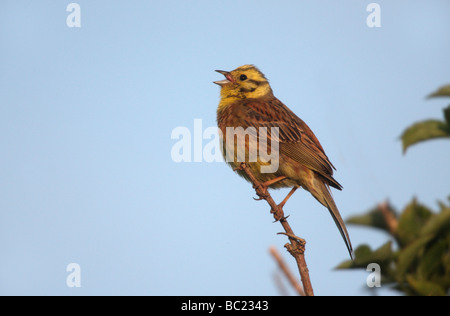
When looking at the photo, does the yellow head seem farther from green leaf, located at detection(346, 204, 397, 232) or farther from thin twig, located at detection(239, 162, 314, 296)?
green leaf, located at detection(346, 204, 397, 232)

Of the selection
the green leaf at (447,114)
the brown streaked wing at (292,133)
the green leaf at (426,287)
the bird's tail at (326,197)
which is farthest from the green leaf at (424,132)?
the brown streaked wing at (292,133)

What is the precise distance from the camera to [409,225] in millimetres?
1747

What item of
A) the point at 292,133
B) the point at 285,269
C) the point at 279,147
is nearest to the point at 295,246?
the point at 285,269

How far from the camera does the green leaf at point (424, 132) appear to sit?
6.41 ft

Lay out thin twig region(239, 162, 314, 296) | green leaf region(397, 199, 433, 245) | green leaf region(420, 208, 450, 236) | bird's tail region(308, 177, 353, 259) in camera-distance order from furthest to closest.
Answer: bird's tail region(308, 177, 353, 259) < thin twig region(239, 162, 314, 296) < green leaf region(397, 199, 433, 245) < green leaf region(420, 208, 450, 236)

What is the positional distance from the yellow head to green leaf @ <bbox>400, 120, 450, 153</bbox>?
4.78 metres

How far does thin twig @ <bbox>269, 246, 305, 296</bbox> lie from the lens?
1.86 meters

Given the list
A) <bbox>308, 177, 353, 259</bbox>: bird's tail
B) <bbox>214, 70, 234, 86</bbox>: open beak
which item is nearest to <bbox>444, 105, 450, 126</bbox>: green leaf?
<bbox>308, 177, 353, 259</bbox>: bird's tail

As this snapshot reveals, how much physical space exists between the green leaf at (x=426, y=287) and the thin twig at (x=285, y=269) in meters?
0.39

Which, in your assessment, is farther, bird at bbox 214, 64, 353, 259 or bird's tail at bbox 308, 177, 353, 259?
bird at bbox 214, 64, 353, 259
